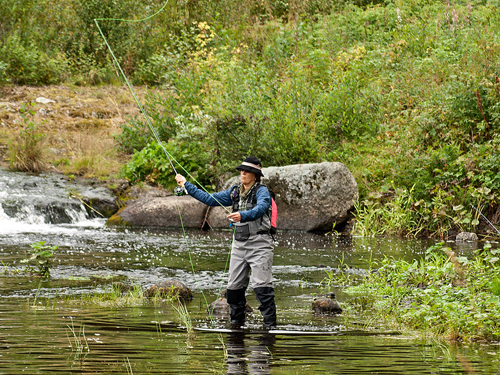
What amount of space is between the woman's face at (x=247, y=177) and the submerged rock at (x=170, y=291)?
174cm

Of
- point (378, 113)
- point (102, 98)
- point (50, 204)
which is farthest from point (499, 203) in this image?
point (102, 98)

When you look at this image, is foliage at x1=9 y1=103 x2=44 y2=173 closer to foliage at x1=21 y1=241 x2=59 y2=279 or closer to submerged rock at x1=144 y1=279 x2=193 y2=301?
foliage at x1=21 y1=241 x2=59 y2=279

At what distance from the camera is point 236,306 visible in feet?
20.2

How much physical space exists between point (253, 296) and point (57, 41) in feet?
66.4

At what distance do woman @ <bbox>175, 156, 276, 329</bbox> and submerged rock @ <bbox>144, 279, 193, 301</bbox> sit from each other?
1.17 m

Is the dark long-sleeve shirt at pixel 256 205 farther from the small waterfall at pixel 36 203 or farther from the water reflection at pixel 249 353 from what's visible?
the small waterfall at pixel 36 203

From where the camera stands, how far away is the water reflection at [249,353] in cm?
420

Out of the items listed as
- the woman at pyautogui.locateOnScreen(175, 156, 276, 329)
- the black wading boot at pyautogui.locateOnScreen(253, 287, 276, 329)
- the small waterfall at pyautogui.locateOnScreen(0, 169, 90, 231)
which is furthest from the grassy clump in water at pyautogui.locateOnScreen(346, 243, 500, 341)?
the small waterfall at pyautogui.locateOnScreen(0, 169, 90, 231)

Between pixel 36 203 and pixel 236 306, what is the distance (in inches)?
396

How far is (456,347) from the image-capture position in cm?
495

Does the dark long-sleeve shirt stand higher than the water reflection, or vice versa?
the dark long-sleeve shirt

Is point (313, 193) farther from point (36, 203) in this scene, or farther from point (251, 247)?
point (251, 247)

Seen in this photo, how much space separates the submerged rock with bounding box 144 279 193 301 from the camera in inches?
284

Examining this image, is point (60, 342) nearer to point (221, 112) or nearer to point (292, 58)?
point (221, 112)
